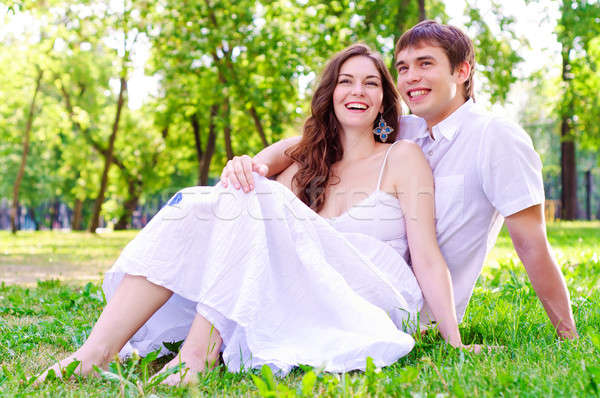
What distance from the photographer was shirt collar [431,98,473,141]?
321 centimetres

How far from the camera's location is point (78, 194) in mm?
30812

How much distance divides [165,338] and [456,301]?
62.4 inches

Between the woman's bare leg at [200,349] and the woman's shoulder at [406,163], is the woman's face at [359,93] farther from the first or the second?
the woman's bare leg at [200,349]

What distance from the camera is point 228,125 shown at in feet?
47.6

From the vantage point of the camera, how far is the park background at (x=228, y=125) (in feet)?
8.17

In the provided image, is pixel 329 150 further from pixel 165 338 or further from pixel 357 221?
pixel 165 338

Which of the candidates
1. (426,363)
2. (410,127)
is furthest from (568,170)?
(426,363)

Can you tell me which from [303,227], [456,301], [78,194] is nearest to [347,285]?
[303,227]

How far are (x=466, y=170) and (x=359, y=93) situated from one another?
84 centimetres

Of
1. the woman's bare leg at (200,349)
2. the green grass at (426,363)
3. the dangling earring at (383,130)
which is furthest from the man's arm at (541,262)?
the woman's bare leg at (200,349)

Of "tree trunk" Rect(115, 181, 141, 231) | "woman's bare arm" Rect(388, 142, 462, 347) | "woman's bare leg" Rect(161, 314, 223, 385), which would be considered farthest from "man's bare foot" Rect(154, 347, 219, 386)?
"tree trunk" Rect(115, 181, 141, 231)

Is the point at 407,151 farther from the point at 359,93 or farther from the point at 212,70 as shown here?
the point at 212,70

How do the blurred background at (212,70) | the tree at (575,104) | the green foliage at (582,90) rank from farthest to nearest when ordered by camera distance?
the tree at (575,104) → the green foliage at (582,90) → the blurred background at (212,70)

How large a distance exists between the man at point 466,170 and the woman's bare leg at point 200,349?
69cm
